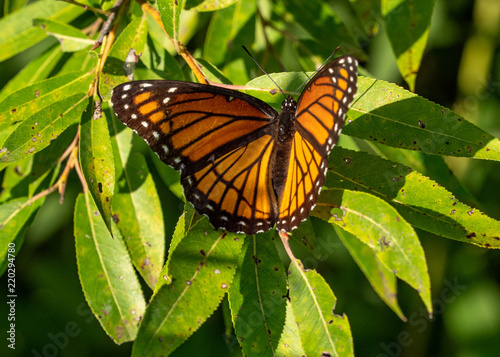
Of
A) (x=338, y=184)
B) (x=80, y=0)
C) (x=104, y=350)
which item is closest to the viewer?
(x=338, y=184)

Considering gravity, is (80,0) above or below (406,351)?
above

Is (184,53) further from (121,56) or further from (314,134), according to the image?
(314,134)

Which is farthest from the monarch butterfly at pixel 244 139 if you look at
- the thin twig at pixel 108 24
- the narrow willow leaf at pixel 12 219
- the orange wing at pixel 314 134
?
the narrow willow leaf at pixel 12 219

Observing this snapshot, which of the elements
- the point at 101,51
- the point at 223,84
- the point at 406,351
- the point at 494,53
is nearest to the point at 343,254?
the point at 406,351

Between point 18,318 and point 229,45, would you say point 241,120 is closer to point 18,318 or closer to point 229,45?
point 229,45

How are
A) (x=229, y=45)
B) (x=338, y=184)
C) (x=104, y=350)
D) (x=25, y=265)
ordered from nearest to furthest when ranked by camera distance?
(x=338, y=184) → (x=229, y=45) → (x=25, y=265) → (x=104, y=350)

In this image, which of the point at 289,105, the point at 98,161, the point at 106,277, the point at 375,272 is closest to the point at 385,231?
the point at 289,105

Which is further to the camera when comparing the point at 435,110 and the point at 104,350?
the point at 104,350
